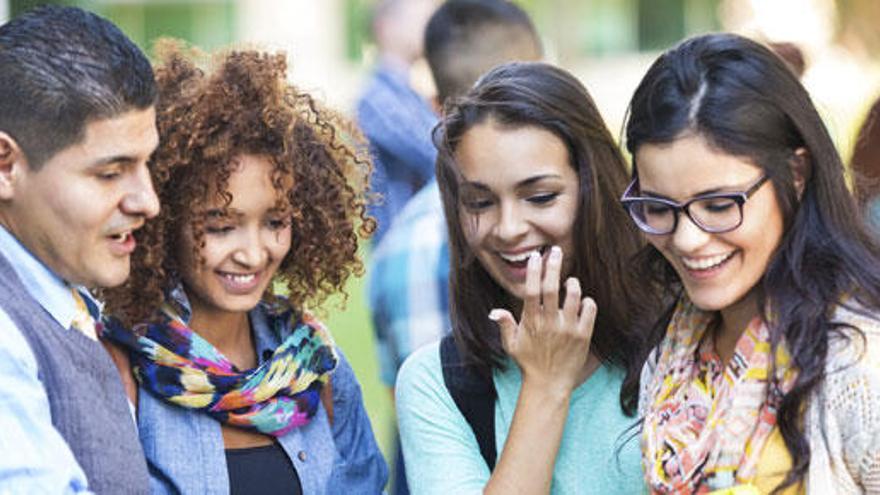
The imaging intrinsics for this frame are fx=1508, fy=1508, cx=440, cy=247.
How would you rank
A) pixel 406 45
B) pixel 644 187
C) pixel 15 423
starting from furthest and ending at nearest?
1. pixel 406 45
2. pixel 644 187
3. pixel 15 423

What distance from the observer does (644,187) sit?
2.71 metres

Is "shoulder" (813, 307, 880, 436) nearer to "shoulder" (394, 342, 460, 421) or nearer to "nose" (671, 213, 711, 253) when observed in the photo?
"nose" (671, 213, 711, 253)

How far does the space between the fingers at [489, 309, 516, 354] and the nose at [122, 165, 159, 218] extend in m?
0.71

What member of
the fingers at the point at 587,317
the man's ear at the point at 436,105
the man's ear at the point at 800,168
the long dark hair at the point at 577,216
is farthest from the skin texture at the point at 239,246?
the man's ear at the point at 436,105

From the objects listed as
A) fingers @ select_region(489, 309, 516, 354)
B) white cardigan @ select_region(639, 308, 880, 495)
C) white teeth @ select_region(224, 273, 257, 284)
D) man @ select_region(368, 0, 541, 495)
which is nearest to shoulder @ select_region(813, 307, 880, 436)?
white cardigan @ select_region(639, 308, 880, 495)

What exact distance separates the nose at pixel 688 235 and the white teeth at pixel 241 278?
1.03 metres

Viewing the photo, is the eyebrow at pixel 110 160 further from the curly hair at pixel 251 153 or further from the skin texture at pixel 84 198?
the curly hair at pixel 251 153

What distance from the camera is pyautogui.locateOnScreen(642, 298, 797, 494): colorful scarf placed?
2531mm

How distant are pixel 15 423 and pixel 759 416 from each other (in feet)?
3.97

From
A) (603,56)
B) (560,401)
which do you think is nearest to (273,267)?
(560,401)

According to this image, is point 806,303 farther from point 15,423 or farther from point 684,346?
point 15,423

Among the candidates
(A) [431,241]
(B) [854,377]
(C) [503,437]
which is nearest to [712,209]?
(B) [854,377]

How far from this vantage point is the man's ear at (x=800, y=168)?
8.71 feet

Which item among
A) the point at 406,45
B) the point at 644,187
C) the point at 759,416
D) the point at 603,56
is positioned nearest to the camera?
the point at 759,416
